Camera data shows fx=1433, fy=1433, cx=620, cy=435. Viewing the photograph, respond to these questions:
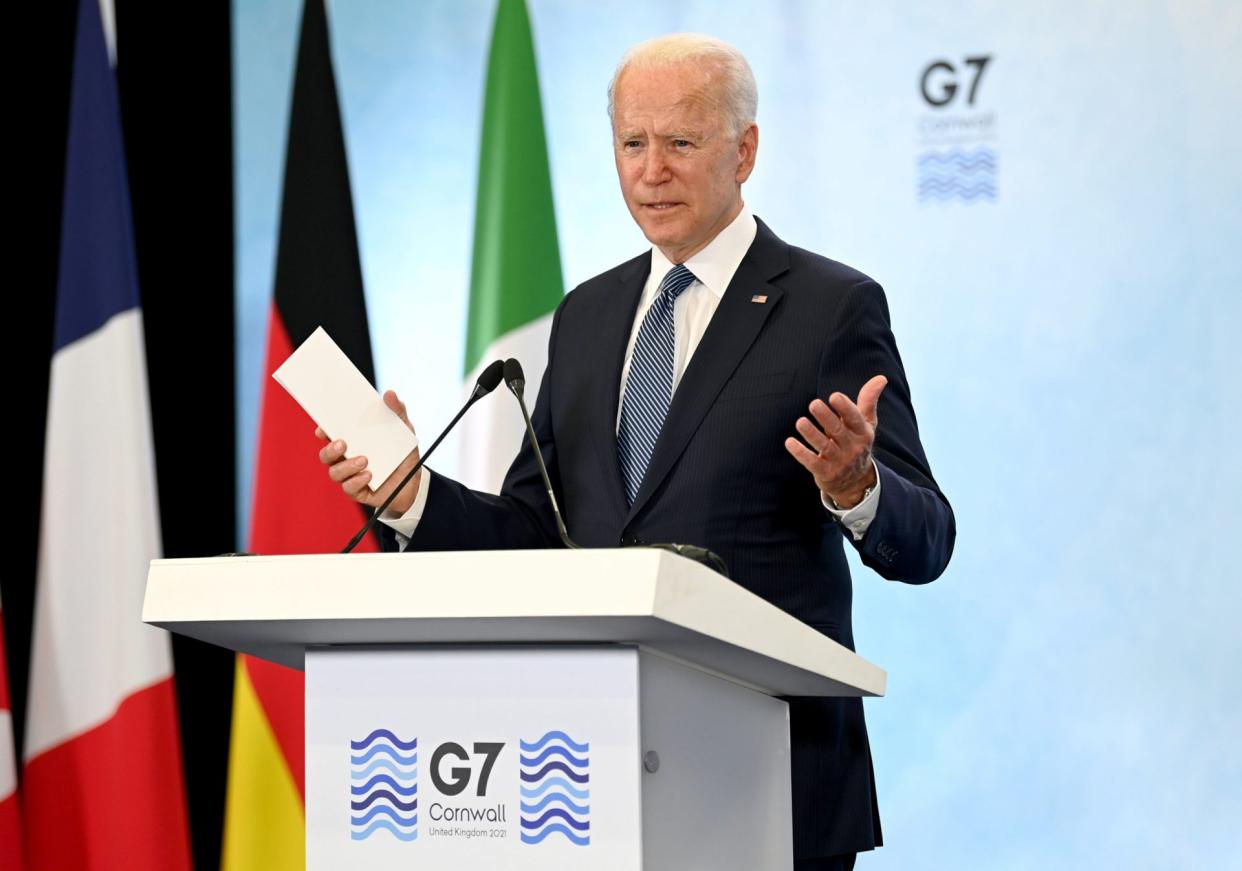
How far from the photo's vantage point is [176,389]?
12.8 ft

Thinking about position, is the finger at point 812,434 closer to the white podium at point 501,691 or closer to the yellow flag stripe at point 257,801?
the white podium at point 501,691

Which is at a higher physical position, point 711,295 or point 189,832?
point 711,295

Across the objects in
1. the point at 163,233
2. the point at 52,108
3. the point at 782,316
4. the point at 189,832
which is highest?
the point at 52,108

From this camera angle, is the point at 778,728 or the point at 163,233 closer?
the point at 778,728

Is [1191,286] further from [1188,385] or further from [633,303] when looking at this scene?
[633,303]

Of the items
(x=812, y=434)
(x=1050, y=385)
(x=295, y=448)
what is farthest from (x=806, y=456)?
(x=295, y=448)

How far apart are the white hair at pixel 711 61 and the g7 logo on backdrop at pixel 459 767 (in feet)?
3.76

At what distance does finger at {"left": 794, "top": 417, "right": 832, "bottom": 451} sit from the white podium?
0.22 m

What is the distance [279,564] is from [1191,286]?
258 cm

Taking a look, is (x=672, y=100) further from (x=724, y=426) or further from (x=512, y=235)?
(x=512, y=235)

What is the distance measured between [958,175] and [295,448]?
177 cm

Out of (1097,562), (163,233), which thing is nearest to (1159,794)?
(1097,562)

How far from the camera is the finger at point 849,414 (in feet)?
5.17

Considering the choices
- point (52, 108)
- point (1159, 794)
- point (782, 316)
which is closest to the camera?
point (782, 316)
